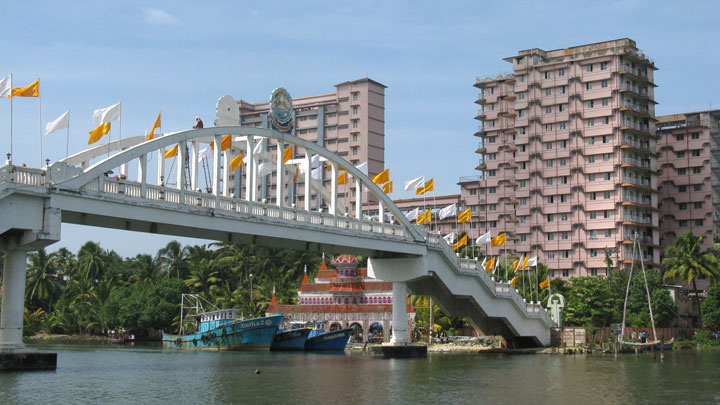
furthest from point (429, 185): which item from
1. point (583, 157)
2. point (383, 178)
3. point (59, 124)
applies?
point (583, 157)

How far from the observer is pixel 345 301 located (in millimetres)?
74062

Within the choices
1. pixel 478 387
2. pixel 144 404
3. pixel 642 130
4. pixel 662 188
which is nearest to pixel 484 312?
pixel 478 387

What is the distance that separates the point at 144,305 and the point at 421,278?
152ft

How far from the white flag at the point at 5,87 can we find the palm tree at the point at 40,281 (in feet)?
244

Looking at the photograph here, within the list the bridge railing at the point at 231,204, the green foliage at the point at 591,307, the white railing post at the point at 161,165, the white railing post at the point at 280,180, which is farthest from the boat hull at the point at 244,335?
the white railing post at the point at 161,165

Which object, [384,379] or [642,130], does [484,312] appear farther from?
[642,130]

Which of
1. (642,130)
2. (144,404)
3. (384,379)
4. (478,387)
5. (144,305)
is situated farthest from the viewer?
(642,130)

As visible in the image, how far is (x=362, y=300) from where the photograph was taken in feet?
243

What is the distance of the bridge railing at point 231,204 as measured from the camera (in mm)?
38531

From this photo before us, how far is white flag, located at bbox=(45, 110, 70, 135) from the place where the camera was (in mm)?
38906

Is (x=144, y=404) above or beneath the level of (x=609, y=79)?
beneath

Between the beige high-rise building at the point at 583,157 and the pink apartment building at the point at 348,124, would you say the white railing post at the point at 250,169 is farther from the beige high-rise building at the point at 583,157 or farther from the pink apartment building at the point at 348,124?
the pink apartment building at the point at 348,124

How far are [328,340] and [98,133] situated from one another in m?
31.8

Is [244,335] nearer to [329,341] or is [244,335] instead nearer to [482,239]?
[329,341]
